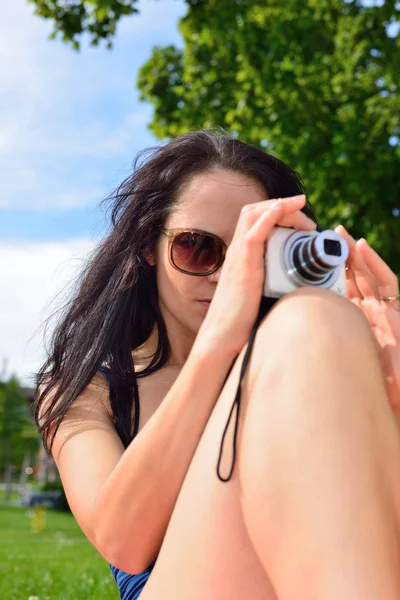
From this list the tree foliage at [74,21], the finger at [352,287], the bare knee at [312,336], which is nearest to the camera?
the bare knee at [312,336]

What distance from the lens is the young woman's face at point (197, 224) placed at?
8.26 ft

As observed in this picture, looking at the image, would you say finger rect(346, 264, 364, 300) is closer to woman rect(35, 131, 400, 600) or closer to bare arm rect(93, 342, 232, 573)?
woman rect(35, 131, 400, 600)

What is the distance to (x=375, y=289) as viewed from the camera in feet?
6.80

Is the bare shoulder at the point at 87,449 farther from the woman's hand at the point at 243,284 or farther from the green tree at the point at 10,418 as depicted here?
the green tree at the point at 10,418

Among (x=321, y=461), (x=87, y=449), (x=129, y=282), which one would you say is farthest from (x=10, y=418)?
(x=321, y=461)

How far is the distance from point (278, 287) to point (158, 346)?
109 centimetres

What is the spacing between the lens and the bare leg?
1358 millimetres

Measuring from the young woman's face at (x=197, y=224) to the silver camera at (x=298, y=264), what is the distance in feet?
2.53

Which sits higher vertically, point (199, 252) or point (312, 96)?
point (312, 96)

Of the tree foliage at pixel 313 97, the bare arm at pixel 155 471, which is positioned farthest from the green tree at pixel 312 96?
the bare arm at pixel 155 471

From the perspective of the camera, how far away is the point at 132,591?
2.28 meters

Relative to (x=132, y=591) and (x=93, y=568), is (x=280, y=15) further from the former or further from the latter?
(x=132, y=591)

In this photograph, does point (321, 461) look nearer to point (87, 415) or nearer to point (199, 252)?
point (87, 415)

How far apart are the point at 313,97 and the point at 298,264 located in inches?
394
